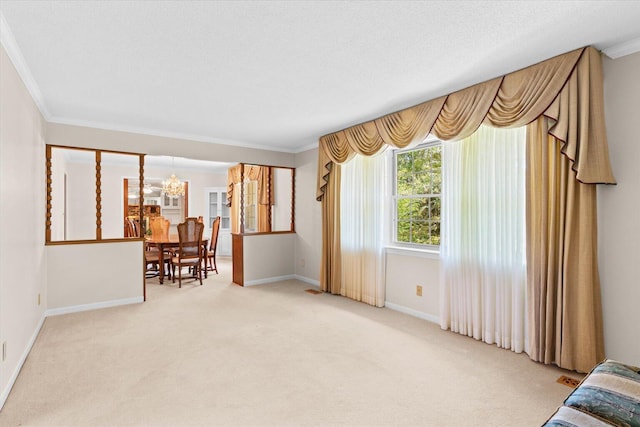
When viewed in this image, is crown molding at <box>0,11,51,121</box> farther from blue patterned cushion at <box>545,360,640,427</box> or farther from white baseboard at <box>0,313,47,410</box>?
blue patterned cushion at <box>545,360,640,427</box>

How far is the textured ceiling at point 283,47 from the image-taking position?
1914 mm

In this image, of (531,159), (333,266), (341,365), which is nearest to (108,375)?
(341,365)

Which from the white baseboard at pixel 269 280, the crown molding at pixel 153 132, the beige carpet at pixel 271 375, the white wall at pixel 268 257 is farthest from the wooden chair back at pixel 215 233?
the beige carpet at pixel 271 375

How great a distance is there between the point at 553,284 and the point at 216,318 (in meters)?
3.29

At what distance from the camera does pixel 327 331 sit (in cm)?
339

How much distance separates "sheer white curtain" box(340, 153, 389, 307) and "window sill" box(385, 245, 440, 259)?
131mm

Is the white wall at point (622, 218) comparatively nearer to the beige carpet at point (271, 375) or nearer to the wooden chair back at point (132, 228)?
the beige carpet at point (271, 375)

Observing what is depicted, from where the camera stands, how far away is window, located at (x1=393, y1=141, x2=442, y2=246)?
383cm

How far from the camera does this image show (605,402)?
130 cm

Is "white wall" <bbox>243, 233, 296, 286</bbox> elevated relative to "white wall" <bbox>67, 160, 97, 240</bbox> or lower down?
lower down

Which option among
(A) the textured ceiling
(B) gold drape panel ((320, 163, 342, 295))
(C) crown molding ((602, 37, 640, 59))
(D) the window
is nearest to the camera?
(A) the textured ceiling

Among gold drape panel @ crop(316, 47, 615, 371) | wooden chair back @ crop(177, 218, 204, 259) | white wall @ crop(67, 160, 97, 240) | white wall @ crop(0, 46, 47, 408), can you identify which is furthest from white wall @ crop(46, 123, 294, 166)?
white wall @ crop(67, 160, 97, 240)

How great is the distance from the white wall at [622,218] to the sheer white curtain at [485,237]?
0.56m

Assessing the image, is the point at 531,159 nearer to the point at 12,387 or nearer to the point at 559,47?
the point at 559,47
